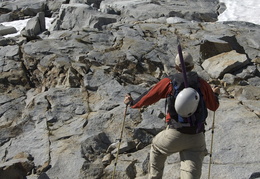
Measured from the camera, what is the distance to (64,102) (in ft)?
38.8

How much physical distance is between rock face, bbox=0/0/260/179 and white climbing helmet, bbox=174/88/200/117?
2124mm

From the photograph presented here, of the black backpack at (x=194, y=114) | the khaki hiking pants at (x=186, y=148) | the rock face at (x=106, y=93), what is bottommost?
the rock face at (x=106, y=93)

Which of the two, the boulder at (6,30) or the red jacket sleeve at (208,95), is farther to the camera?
the boulder at (6,30)

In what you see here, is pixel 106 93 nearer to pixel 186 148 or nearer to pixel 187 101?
pixel 186 148

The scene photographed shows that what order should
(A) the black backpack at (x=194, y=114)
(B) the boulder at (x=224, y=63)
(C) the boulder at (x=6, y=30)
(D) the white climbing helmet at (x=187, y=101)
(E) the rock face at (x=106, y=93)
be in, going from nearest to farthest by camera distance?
(D) the white climbing helmet at (x=187, y=101) < (A) the black backpack at (x=194, y=114) < (E) the rock face at (x=106, y=93) < (B) the boulder at (x=224, y=63) < (C) the boulder at (x=6, y=30)

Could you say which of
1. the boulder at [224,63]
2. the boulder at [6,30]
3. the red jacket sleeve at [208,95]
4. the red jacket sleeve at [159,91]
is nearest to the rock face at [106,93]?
the boulder at [224,63]

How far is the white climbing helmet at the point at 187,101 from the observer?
5.45 meters

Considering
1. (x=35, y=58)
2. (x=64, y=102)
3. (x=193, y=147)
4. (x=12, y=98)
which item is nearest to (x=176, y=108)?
(x=193, y=147)

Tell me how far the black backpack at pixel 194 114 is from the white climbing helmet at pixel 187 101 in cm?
25

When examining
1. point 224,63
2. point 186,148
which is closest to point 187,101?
point 186,148

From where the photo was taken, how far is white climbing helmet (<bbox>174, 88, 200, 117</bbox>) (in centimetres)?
545

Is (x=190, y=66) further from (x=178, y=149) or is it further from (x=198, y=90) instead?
Result: (x=178, y=149)

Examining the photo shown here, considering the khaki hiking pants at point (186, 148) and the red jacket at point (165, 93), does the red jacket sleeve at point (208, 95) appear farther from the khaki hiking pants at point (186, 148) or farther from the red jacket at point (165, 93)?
the khaki hiking pants at point (186, 148)

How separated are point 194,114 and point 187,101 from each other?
1.76 ft
